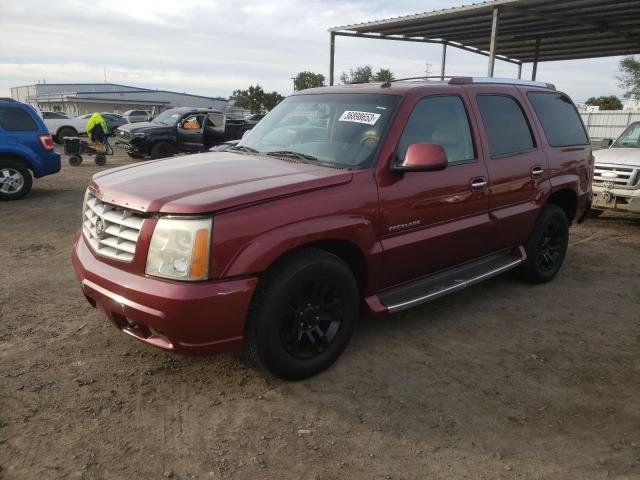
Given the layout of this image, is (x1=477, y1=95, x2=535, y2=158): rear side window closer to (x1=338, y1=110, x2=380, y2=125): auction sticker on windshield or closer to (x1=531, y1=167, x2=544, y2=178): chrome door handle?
(x1=531, y1=167, x2=544, y2=178): chrome door handle

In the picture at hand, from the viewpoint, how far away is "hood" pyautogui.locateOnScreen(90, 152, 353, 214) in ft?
9.00

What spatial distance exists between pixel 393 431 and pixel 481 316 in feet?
6.01

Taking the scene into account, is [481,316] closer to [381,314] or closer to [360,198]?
[381,314]

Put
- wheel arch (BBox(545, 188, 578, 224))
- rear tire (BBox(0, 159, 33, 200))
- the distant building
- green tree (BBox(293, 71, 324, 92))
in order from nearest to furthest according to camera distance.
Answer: wheel arch (BBox(545, 188, 578, 224)) < rear tire (BBox(0, 159, 33, 200)) < the distant building < green tree (BBox(293, 71, 324, 92))

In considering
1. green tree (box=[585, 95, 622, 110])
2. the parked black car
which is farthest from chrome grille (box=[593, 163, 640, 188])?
green tree (box=[585, 95, 622, 110])

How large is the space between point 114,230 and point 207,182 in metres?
0.59

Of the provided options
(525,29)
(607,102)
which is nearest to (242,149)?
(525,29)

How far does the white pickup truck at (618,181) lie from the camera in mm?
7199

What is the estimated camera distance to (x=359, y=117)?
12.0 ft

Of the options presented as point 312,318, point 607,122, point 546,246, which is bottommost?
point 312,318

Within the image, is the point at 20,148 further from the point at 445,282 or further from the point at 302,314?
the point at 445,282

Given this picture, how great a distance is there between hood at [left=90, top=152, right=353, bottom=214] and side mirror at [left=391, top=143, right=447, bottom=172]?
39 cm

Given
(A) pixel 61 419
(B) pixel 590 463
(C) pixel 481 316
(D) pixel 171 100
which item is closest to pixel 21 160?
(A) pixel 61 419

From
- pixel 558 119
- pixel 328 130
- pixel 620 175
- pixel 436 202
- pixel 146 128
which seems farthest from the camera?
pixel 146 128
